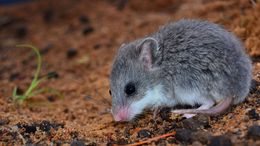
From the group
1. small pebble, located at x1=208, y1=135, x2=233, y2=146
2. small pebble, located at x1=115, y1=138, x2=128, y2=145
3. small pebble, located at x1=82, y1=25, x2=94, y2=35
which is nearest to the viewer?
small pebble, located at x1=208, y1=135, x2=233, y2=146

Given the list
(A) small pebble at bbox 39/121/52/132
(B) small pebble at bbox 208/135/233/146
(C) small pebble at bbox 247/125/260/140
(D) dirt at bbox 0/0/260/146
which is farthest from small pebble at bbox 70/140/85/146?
(C) small pebble at bbox 247/125/260/140

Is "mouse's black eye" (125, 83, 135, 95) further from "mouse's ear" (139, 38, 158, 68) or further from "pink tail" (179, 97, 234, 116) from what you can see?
"pink tail" (179, 97, 234, 116)

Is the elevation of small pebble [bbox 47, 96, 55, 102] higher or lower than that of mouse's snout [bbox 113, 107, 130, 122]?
higher

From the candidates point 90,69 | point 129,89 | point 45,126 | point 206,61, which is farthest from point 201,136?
point 90,69

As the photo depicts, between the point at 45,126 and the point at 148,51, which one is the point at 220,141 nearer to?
the point at 148,51

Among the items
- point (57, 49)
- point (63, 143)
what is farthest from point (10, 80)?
point (63, 143)

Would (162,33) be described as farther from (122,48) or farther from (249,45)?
(249,45)
